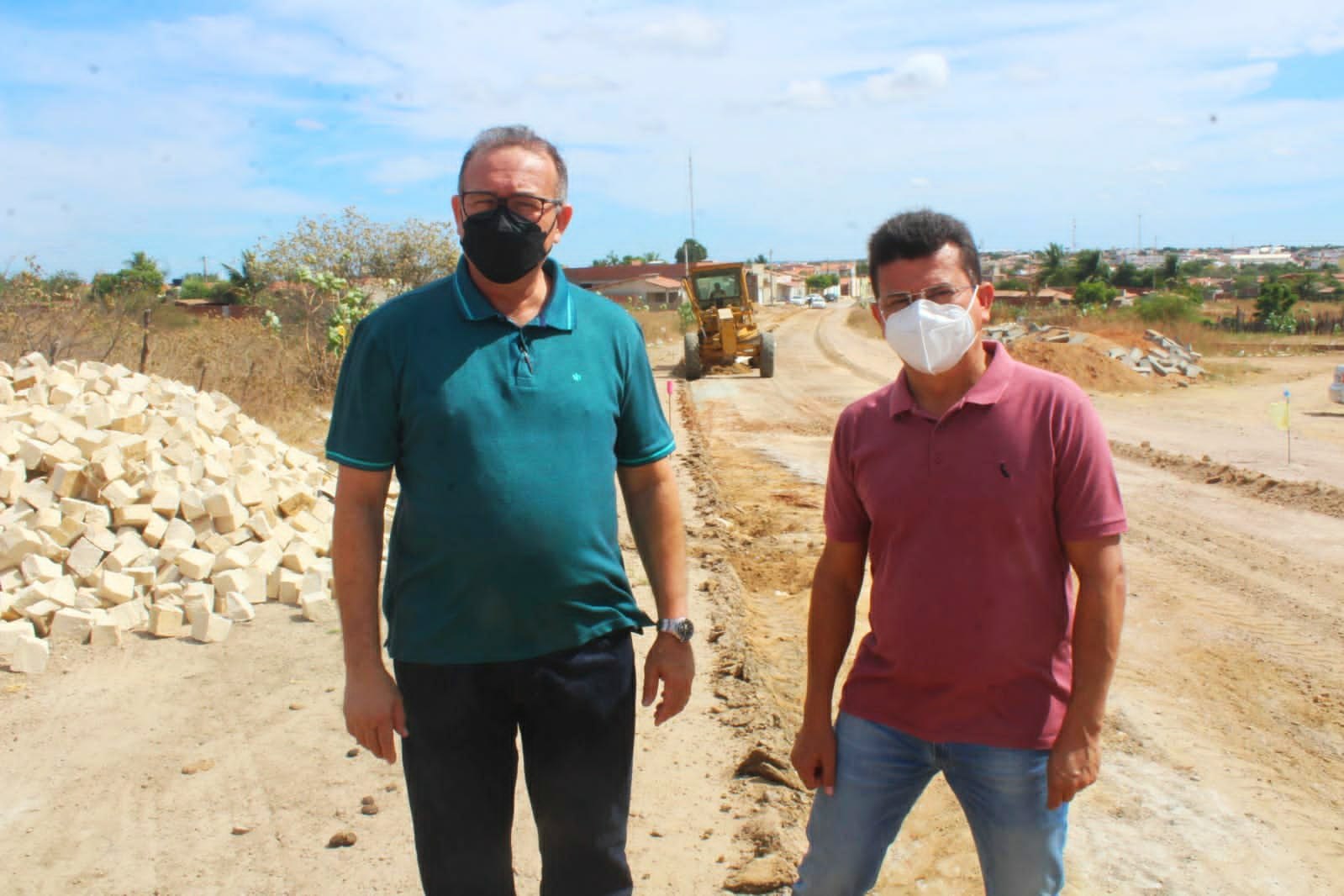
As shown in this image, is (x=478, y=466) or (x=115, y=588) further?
(x=115, y=588)

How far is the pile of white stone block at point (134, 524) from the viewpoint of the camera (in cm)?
655

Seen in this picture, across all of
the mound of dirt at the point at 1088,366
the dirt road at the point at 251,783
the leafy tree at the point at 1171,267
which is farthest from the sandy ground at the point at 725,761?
the leafy tree at the point at 1171,267

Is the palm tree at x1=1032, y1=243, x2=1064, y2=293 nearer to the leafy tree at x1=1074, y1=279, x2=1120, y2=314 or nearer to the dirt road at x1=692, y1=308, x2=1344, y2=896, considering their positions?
the leafy tree at x1=1074, y1=279, x2=1120, y2=314

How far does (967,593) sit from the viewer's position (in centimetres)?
235

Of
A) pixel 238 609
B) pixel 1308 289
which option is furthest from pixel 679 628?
pixel 1308 289

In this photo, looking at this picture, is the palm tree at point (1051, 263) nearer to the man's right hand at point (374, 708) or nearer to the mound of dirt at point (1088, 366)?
the mound of dirt at point (1088, 366)

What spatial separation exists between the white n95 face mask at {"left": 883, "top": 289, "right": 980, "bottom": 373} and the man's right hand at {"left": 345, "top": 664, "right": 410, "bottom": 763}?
1.37m

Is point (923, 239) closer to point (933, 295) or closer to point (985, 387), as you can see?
point (933, 295)

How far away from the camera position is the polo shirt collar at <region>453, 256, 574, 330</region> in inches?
99.3

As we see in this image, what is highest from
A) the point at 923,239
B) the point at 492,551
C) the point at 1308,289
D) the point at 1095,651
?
the point at 923,239

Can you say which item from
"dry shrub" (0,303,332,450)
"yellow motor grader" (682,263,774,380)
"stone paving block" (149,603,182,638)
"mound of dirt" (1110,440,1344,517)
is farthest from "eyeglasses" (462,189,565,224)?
"yellow motor grader" (682,263,774,380)

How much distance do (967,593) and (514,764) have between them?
1121mm

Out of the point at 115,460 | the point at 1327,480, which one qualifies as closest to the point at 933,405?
the point at 115,460

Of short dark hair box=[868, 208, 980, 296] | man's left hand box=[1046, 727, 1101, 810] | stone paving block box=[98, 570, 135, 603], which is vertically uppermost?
short dark hair box=[868, 208, 980, 296]
